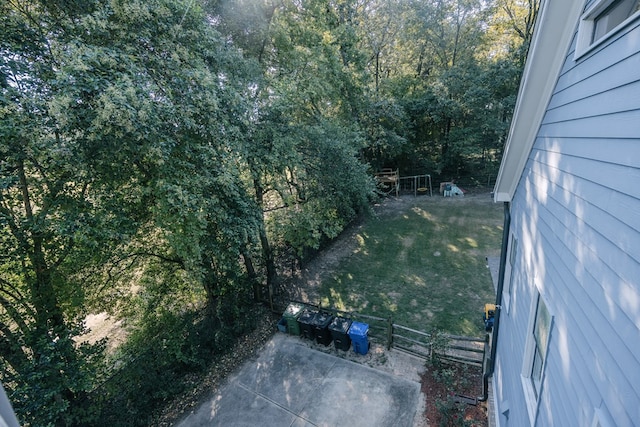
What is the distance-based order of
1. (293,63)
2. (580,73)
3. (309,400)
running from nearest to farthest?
1. (580,73)
2. (309,400)
3. (293,63)

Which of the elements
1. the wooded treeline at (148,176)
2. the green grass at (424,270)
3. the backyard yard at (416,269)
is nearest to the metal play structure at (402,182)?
the backyard yard at (416,269)

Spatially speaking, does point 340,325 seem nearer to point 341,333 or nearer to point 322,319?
point 341,333

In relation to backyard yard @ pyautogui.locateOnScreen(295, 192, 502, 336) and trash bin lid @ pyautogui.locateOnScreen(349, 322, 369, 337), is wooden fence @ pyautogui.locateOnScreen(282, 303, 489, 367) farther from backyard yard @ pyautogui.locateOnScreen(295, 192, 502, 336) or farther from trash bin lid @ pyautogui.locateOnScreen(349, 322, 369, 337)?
backyard yard @ pyautogui.locateOnScreen(295, 192, 502, 336)

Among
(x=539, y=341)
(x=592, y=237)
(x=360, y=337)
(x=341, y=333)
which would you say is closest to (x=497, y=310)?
(x=539, y=341)

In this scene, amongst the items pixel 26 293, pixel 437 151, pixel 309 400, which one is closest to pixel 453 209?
pixel 437 151

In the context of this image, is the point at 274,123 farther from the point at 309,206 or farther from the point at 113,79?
the point at 113,79

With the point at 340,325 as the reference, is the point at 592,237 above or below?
above

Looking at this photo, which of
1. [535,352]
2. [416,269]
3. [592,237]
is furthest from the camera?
[416,269]
